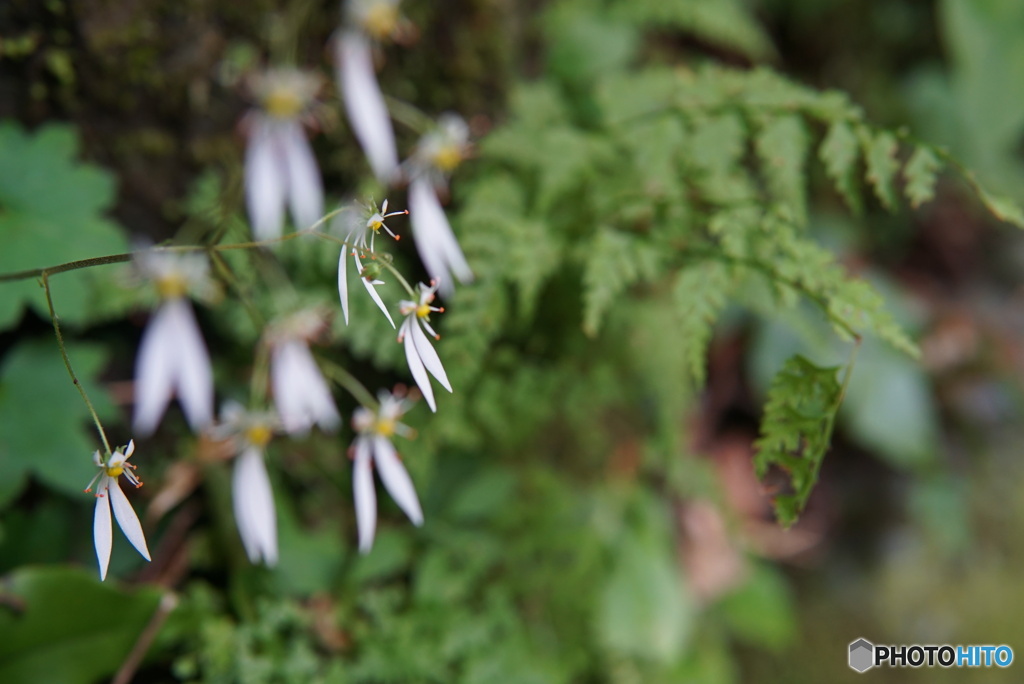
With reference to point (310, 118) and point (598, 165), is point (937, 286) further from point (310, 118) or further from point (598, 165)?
point (310, 118)

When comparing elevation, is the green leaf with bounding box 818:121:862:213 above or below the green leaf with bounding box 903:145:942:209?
above

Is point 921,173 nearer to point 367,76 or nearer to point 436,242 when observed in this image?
point 436,242

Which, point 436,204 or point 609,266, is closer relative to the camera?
point 609,266

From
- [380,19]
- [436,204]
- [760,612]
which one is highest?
[380,19]

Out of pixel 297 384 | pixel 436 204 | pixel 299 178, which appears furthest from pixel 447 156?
pixel 297 384

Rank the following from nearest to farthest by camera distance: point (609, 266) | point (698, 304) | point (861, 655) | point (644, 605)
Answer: point (698, 304) < point (609, 266) < point (644, 605) < point (861, 655)

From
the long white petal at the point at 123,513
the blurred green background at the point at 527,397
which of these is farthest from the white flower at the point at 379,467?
the long white petal at the point at 123,513

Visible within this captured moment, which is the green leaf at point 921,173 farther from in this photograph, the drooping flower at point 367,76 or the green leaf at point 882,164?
the drooping flower at point 367,76

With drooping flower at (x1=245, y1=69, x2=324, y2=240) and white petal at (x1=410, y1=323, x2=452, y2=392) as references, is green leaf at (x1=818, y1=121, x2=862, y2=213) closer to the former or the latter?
white petal at (x1=410, y1=323, x2=452, y2=392)

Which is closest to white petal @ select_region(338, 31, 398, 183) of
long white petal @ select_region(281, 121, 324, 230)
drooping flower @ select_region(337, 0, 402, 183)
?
drooping flower @ select_region(337, 0, 402, 183)
